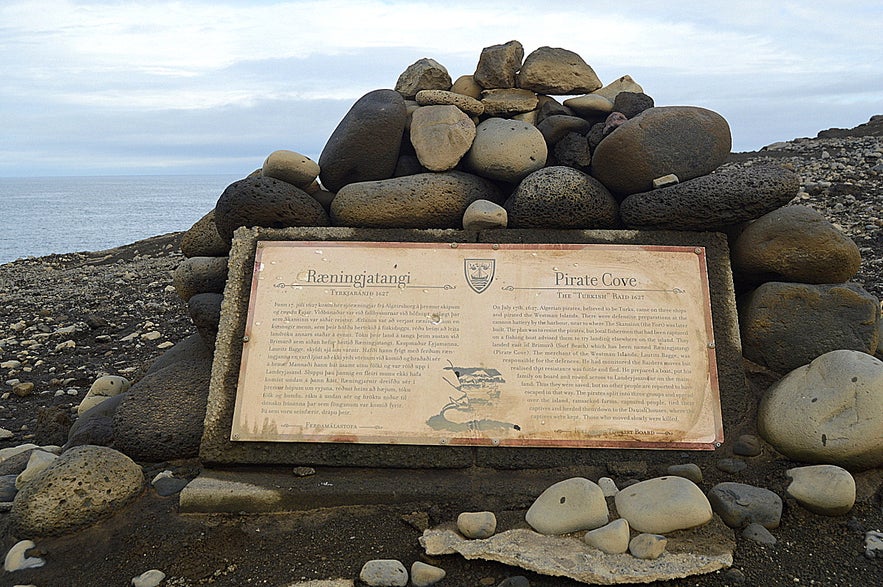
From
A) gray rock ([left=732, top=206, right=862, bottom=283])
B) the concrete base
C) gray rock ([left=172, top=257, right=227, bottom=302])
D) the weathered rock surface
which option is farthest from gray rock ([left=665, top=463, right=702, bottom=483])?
gray rock ([left=172, top=257, right=227, bottom=302])

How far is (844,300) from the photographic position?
12.5 feet

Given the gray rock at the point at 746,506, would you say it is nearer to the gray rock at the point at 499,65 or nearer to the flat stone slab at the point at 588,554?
the flat stone slab at the point at 588,554

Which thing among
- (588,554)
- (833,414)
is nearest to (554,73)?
(833,414)

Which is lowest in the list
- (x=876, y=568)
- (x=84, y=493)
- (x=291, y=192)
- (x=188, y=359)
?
(x=876, y=568)

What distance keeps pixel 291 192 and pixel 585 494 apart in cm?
261

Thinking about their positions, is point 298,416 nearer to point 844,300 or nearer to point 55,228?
point 844,300

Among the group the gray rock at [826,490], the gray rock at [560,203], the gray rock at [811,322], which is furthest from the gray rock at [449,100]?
the gray rock at [826,490]

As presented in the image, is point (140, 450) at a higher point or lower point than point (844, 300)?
lower

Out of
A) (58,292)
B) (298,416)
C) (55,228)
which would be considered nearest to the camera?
(298,416)

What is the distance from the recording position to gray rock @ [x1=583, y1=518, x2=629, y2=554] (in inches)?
109

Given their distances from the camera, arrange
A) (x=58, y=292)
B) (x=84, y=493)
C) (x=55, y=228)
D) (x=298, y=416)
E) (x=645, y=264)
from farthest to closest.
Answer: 1. (x=55, y=228)
2. (x=58, y=292)
3. (x=645, y=264)
4. (x=298, y=416)
5. (x=84, y=493)

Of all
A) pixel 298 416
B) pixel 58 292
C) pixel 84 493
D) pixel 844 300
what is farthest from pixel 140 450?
pixel 58 292

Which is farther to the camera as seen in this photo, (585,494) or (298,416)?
(298,416)

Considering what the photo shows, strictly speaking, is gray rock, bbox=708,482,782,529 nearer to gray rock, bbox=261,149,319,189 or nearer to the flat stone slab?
the flat stone slab
